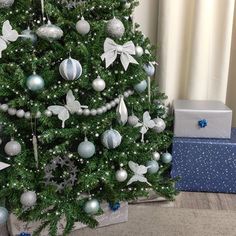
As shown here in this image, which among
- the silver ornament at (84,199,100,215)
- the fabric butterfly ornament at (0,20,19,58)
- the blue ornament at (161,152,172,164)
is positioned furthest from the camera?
the blue ornament at (161,152,172,164)

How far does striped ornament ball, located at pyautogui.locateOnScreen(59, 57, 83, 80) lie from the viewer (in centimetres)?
94

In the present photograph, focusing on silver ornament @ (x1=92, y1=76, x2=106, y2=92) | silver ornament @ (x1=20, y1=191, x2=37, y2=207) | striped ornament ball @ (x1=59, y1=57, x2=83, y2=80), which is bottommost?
silver ornament @ (x1=20, y1=191, x2=37, y2=207)

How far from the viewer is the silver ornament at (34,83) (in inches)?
36.9

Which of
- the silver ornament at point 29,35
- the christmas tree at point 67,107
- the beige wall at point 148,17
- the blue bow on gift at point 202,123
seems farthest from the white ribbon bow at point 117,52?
the beige wall at point 148,17

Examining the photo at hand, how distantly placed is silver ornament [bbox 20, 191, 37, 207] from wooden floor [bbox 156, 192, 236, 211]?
65 cm

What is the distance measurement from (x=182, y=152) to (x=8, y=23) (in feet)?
2.98

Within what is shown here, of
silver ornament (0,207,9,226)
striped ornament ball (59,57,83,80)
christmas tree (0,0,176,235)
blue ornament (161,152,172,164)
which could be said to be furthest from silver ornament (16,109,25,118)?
blue ornament (161,152,172,164)

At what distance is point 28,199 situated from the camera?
0.97m

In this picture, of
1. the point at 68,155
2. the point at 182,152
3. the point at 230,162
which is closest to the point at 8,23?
the point at 68,155

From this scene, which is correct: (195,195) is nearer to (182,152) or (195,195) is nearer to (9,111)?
(182,152)

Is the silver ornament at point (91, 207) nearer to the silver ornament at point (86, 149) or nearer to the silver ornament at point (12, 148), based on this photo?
the silver ornament at point (86, 149)

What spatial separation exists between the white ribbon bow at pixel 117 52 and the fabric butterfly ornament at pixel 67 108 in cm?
15

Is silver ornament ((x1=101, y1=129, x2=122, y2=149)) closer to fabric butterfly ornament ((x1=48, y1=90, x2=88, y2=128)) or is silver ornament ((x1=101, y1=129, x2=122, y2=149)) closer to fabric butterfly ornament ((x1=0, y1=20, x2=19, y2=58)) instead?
fabric butterfly ornament ((x1=48, y1=90, x2=88, y2=128))

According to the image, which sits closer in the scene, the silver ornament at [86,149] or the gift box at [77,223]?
the silver ornament at [86,149]
